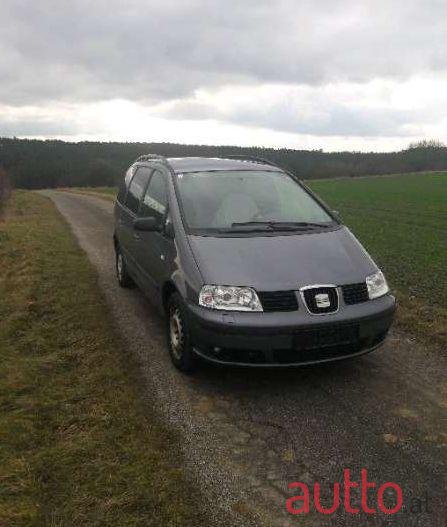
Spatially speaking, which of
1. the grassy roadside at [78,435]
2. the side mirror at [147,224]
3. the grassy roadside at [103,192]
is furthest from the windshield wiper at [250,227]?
the grassy roadside at [103,192]

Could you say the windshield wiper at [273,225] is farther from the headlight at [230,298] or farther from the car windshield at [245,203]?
the headlight at [230,298]

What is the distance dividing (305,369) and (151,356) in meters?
1.51

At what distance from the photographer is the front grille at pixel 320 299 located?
3.90 metres

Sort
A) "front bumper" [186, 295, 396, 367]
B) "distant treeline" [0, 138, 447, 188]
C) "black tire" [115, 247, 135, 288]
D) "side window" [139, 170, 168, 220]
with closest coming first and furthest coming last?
"front bumper" [186, 295, 396, 367], "side window" [139, 170, 168, 220], "black tire" [115, 247, 135, 288], "distant treeline" [0, 138, 447, 188]

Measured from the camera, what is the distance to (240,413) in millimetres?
3850

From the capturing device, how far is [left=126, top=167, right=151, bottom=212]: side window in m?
6.21

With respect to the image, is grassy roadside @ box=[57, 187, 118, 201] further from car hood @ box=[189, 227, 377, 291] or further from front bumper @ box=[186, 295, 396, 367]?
front bumper @ box=[186, 295, 396, 367]

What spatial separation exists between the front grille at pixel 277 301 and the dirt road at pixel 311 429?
2.54 feet

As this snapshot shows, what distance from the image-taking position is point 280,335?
149 inches

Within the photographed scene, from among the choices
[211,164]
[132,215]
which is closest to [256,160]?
[211,164]

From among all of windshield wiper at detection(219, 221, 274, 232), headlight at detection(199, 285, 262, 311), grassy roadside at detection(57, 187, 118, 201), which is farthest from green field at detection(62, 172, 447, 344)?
grassy roadside at detection(57, 187, 118, 201)

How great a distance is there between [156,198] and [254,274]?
1.98 meters

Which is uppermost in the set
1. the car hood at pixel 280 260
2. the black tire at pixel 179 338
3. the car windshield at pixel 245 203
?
the car windshield at pixel 245 203

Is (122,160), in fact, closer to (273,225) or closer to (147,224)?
(147,224)
